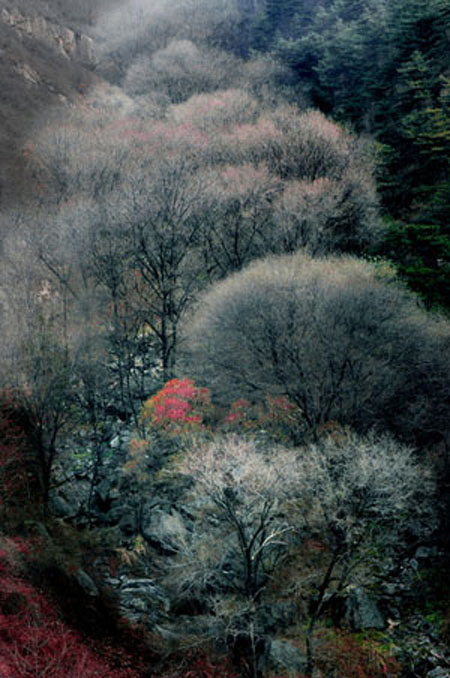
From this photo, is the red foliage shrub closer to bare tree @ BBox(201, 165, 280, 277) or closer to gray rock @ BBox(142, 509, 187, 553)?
gray rock @ BBox(142, 509, 187, 553)

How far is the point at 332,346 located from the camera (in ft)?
70.7

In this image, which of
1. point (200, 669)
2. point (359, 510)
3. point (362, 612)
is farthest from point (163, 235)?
point (200, 669)

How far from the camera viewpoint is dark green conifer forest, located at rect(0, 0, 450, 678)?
15.4 meters

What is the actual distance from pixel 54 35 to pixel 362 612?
64971 millimetres

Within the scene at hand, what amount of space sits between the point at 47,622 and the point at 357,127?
133 ft

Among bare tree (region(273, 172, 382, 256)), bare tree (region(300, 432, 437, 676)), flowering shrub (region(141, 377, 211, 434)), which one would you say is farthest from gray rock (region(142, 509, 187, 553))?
bare tree (region(273, 172, 382, 256))

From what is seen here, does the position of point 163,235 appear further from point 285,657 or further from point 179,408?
point 285,657

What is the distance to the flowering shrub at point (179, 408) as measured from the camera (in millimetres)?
20609

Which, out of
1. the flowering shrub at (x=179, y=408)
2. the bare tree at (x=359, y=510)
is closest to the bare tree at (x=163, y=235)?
the flowering shrub at (x=179, y=408)

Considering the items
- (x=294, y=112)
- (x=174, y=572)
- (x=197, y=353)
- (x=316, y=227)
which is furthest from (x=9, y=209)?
(x=174, y=572)

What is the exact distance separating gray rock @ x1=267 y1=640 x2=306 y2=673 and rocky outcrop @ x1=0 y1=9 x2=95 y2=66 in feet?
199

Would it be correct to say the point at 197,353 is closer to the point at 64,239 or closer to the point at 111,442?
the point at 111,442

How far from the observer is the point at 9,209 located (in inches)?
1358

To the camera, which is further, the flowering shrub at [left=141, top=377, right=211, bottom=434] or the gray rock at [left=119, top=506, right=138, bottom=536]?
the flowering shrub at [left=141, top=377, right=211, bottom=434]
